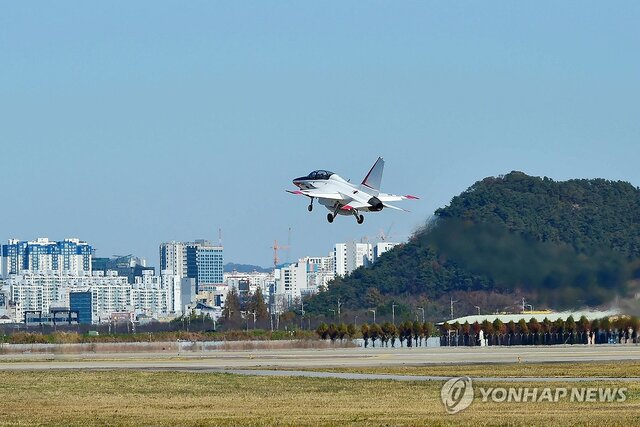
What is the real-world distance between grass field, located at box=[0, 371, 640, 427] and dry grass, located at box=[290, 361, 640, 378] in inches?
304

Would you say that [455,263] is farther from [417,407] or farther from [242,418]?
[242,418]

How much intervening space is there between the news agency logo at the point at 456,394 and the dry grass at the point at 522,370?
422 centimetres

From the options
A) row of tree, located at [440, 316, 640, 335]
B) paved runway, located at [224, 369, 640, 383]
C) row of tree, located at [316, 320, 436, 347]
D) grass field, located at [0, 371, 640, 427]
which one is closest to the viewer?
grass field, located at [0, 371, 640, 427]

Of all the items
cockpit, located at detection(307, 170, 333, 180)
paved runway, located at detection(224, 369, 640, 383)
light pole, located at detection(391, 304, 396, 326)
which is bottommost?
paved runway, located at detection(224, 369, 640, 383)

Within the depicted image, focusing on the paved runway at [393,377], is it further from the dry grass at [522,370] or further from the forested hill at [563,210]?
the forested hill at [563,210]

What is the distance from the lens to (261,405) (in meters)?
56.3

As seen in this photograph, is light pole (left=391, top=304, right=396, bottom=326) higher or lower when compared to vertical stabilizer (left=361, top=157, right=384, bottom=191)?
lower

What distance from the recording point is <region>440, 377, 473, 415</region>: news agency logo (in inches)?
2153

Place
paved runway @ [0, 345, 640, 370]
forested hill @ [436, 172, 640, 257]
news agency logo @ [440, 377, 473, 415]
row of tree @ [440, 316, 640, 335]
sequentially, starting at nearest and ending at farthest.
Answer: news agency logo @ [440, 377, 473, 415], forested hill @ [436, 172, 640, 257], paved runway @ [0, 345, 640, 370], row of tree @ [440, 316, 640, 335]

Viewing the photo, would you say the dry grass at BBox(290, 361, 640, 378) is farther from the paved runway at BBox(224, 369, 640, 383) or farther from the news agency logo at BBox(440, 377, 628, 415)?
the news agency logo at BBox(440, 377, 628, 415)

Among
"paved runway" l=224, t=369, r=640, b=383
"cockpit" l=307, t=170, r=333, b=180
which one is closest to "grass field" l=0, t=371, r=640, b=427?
"paved runway" l=224, t=369, r=640, b=383

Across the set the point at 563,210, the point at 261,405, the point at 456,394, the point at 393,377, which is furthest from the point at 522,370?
the point at 563,210

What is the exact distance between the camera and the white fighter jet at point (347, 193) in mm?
71000

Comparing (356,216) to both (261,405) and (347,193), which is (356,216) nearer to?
(347,193)
